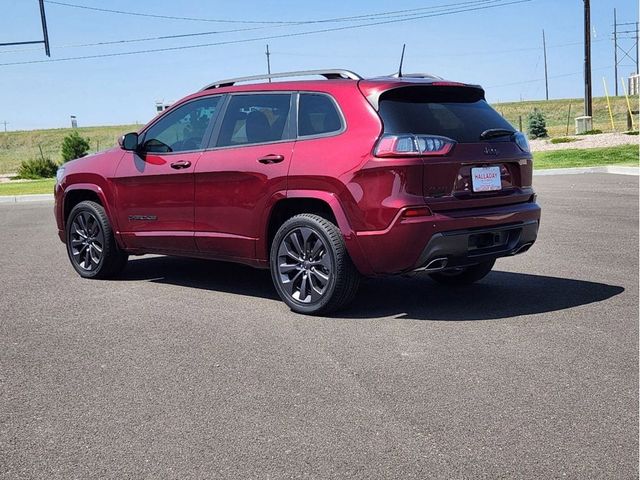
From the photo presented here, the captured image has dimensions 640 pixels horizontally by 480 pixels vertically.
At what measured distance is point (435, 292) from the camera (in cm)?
727

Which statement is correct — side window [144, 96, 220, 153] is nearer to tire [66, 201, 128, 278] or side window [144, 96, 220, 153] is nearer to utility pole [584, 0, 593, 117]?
tire [66, 201, 128, 278]

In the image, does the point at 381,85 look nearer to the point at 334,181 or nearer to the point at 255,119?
the point at 334,181

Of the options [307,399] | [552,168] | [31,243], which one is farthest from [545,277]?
[552,168]

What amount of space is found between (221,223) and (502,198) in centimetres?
238

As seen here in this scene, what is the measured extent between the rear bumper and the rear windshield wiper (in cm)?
57

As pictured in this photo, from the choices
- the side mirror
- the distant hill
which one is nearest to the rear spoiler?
the side mirror

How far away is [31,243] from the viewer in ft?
38.4

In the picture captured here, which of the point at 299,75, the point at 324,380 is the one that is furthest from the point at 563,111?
the point at 324,380

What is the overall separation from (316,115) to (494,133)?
1.42m

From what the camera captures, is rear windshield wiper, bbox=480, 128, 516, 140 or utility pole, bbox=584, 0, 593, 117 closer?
rear windshield wiper, bbox=480, 128, 516, 140

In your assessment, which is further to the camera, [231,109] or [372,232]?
[231,109]

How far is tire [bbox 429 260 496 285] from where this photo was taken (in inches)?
290

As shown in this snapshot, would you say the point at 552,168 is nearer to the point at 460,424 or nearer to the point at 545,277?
the point at 545,277

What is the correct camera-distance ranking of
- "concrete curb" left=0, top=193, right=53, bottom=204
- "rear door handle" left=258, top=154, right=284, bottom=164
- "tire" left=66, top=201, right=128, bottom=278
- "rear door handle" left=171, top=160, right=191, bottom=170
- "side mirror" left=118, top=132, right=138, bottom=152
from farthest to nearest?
1. "concrete curb" left=0, top=193, right=53, bottom=204
2. "tire" left=66, top=201, right=128, bottom=278
3. "side mirror" left=118, top=132, right=138, bottom=152
4. "rear door handle" left=171, top=160, right=191, bottom=170
5. "rear door handle" left=258, top=154, right=284, bottom=164
